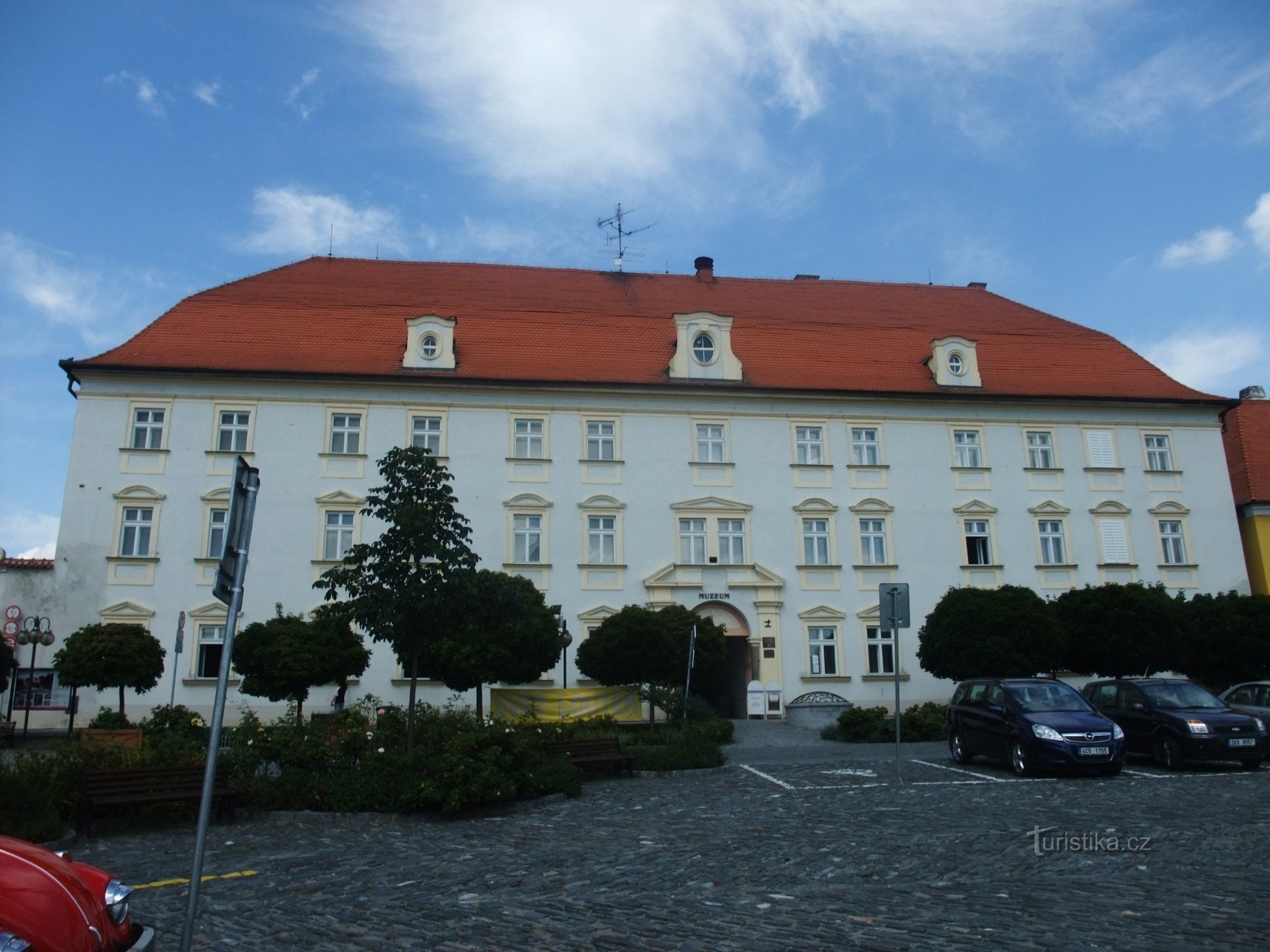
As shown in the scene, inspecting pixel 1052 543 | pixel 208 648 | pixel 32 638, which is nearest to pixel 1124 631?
pixel 1052 543

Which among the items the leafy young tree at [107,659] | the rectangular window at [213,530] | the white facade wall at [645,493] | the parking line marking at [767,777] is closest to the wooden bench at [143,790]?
the parking line marking at [767,777]

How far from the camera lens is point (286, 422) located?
101 feet

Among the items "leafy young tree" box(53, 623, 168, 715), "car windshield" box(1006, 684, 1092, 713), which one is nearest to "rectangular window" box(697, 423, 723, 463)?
"car windshield" box(1006, 684, 1092, 713)

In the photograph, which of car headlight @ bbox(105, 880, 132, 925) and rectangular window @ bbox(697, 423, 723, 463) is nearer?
car headlight @ bbox(105, 880, 132, 925)

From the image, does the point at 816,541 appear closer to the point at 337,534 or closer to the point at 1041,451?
the point at 1041,451

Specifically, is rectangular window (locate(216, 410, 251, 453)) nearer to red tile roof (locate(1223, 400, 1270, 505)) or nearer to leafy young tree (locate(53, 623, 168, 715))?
leafy young tree (locate(53, 623, 168, 715))

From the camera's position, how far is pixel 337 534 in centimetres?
3019

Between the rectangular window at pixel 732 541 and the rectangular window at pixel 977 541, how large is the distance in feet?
25.1

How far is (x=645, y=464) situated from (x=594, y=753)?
1692 centimetres

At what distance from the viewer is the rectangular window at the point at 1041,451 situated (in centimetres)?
3384

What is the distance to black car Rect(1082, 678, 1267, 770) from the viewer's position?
15555 millimetres

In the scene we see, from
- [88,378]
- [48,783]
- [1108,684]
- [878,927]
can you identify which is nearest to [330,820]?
[48,783]

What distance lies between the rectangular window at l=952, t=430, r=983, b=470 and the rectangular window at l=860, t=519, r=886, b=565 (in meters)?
3.60

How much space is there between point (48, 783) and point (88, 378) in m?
22.8
